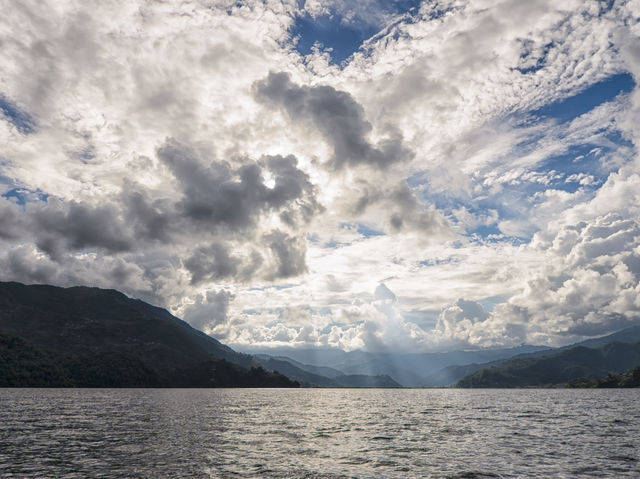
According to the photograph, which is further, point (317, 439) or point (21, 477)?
point (317, 439)

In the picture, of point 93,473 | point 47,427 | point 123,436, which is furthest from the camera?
point 47,427

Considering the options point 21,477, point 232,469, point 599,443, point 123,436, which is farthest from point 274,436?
point 599,443

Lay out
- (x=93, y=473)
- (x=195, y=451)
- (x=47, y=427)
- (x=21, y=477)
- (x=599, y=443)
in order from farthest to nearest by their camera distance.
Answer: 1. (x=47, y=427)
2. (x=599, y=443)
3. (x=195, y=451)
4. (x=93, y=473)
5. (x=21, y=477)

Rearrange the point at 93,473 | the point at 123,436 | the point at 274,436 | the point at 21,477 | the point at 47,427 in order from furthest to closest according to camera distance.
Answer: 1. the point at 47,427
2. the point at 274,436
3. the point at 123,436
4. the point at 93,473
5. the point at 21,477

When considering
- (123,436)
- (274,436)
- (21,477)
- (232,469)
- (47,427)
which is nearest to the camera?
(21,477)

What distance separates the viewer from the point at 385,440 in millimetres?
63719

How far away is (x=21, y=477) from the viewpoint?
3597 centimetres

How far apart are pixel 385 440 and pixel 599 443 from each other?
103ft

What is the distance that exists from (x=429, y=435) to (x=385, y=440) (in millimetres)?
11402

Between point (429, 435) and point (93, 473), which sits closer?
point (93, 473)

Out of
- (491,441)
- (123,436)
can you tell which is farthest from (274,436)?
(491,441)

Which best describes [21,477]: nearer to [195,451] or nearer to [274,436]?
[195,451]

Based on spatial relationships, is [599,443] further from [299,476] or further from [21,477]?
[21,477]

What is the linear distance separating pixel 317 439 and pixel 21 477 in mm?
40531
